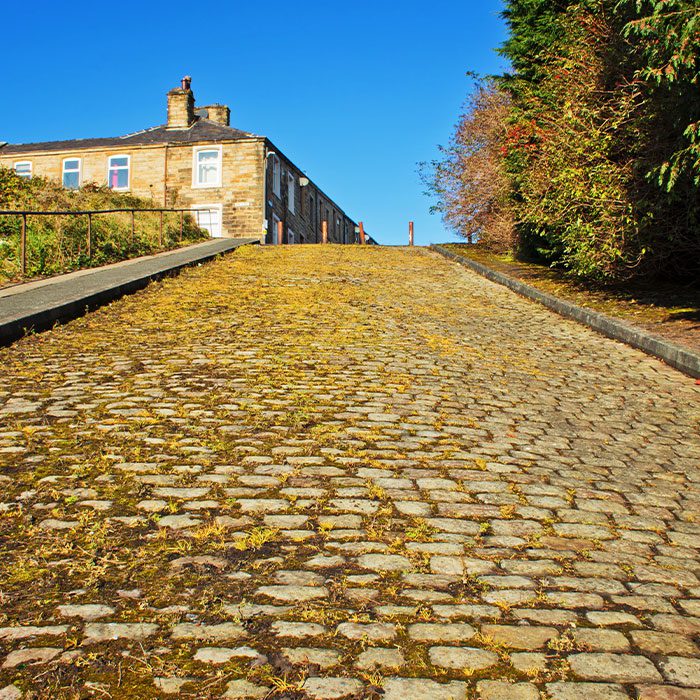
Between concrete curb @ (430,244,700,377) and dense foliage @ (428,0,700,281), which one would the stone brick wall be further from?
dense foliage @ (428,0,700,281)

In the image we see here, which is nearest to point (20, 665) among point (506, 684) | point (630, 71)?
point (506, 684)

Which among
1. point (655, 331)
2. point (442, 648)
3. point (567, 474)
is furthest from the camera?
point (655, 331)

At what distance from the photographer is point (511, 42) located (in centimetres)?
1867

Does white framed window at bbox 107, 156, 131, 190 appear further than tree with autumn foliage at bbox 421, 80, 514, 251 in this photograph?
Yes

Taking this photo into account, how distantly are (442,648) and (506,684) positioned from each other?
28 cm

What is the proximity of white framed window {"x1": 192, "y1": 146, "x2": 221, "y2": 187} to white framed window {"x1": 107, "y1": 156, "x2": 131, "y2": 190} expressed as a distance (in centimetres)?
383

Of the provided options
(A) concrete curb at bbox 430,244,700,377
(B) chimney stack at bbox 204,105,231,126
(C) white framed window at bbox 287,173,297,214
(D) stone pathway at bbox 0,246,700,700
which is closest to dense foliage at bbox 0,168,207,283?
(D) stone pathway at bbox 0,246,700,700

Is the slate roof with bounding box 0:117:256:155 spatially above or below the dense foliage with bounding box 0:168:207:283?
above

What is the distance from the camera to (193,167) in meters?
34.8

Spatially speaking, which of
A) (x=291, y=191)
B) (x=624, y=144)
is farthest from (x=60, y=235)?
(x=291, y=191)

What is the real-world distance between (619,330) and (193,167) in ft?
94.6

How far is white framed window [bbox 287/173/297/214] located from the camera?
3847cm

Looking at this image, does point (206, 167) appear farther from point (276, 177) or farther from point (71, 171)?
point (71, 171)

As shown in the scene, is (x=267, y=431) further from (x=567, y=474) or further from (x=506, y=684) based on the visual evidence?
(x=506, y=684)
